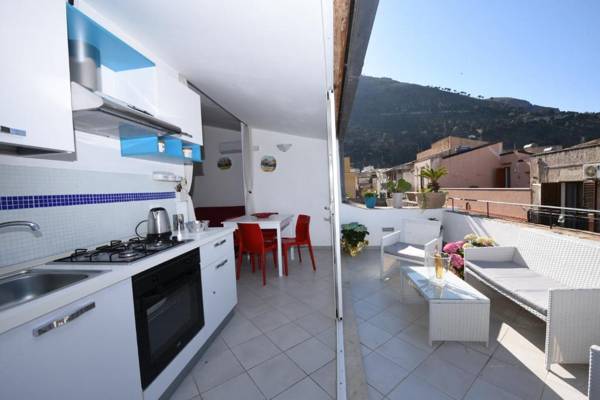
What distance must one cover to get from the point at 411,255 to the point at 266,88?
2.47 metres

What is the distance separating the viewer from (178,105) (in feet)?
6.80

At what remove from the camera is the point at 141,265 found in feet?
3.82

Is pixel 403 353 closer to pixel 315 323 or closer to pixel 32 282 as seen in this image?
pixel 315 323

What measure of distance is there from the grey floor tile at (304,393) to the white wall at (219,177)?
14.0ft

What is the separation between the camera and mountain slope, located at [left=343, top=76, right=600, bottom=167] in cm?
1575

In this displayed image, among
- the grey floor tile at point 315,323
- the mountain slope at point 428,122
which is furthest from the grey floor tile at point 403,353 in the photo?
the mountain slope at point 428,122

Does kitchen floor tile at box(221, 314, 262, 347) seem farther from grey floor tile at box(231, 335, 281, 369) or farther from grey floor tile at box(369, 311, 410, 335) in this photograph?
grey floor tile at box(369, 311, 410, 335)

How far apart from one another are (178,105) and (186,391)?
2115 mm

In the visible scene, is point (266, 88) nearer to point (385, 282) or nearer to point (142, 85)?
point (142, 85)

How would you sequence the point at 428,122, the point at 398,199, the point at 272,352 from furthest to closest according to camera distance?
the point at 428,122 → the point at 398,199 → the point at 272,352

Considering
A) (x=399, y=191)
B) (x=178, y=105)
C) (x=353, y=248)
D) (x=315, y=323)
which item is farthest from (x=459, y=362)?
(x=399, y=191)

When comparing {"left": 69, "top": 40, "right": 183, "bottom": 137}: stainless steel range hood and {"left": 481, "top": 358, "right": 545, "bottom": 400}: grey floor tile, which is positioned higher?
{"left": 69, "top": 40, "right": 183, "bottom": 137}: stainless steel range hood

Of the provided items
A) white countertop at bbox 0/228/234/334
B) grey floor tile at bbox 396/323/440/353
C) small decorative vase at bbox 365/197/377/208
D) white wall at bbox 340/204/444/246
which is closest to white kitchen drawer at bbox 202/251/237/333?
white countertop at bbox 0/228/234/334

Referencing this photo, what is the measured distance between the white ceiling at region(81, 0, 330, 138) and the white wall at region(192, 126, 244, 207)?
258 cm
